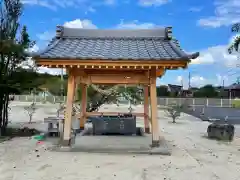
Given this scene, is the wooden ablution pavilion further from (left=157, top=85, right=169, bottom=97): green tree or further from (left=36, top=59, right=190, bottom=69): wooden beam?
(left=157, top=85, right=169, bottom=97): green tree

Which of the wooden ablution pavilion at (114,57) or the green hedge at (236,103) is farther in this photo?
the green hedge at (236,103)

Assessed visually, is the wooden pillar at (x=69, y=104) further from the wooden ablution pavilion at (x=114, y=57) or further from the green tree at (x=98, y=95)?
the green tree at (x=98, y=95)

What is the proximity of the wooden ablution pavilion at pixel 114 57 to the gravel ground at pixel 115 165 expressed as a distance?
0.99 meters

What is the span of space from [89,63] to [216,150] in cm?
439

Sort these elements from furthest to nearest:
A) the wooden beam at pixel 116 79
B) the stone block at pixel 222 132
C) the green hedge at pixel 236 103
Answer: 1. the green hedge at pixel 236 103
2. the stone block at pixel 222 132
3. the wooden beam at pixel 116 79

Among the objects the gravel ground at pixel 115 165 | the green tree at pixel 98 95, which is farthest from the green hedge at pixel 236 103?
the gravel ground at pixel 115 165

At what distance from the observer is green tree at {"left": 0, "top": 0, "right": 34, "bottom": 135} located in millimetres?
10328

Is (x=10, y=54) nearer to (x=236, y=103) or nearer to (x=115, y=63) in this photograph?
(x=115, y=63)

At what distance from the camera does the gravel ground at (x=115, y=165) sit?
564 centimetres

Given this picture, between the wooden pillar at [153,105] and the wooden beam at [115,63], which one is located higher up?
the wooden beam at [115,63]

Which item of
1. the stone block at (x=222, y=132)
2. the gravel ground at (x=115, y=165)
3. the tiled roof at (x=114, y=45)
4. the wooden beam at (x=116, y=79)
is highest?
the tiled roof at (x=114, y=45)

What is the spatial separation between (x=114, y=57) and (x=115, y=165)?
2572 mm

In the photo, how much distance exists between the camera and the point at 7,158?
6.93 meters

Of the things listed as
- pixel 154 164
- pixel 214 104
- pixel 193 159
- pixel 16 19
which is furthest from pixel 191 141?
pixel 214 104
